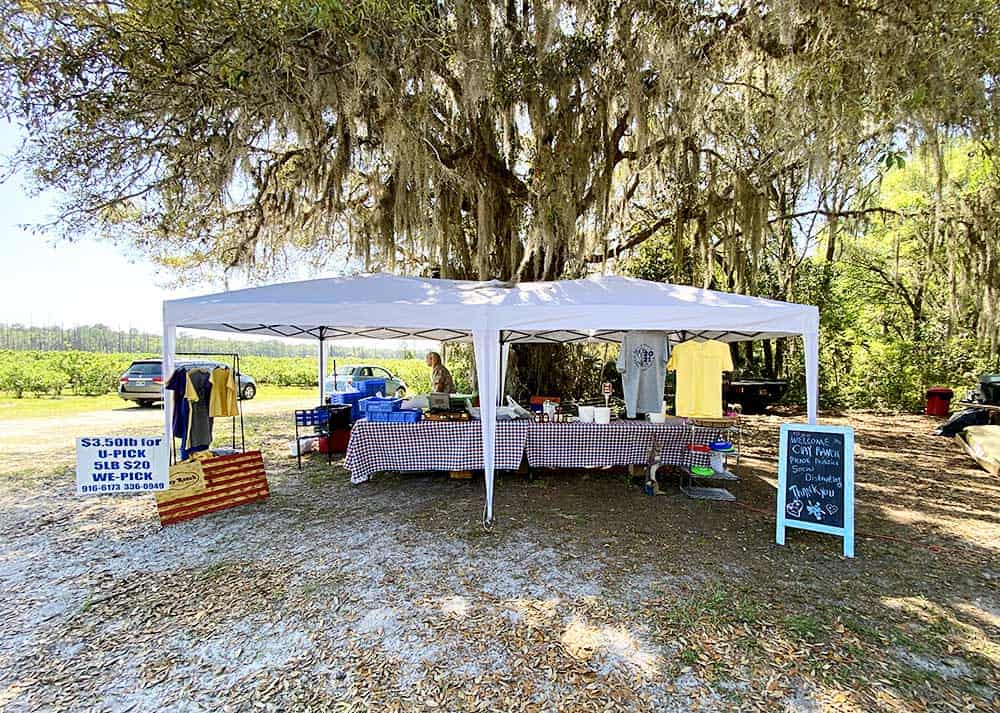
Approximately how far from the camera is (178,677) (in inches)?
88.0

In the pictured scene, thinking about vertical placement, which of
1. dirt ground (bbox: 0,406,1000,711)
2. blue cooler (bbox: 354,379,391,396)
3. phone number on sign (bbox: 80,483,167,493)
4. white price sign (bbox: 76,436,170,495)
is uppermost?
blue cooler (bbox: 354,379,391,396)

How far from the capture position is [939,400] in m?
11.0

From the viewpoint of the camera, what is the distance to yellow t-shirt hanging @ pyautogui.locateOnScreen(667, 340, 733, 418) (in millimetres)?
4871

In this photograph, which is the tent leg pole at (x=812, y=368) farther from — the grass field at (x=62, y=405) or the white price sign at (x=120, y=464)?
the grass field at (x=62, y=405)

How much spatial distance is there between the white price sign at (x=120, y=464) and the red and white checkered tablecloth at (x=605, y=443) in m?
3.08

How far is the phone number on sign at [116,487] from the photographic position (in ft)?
12.8

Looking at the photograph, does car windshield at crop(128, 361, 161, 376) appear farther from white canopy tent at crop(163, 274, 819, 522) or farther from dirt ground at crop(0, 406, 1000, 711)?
white canopy tent at crop(163, 274, 819, 522)

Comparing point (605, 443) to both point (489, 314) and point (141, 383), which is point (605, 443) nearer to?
point (489, 314)

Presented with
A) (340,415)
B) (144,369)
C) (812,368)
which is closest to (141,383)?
(144,369)

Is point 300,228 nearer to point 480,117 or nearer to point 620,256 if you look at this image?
point 480,117

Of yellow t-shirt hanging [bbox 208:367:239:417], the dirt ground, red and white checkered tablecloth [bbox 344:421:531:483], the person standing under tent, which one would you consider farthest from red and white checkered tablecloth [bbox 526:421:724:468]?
yellow t-shirt hanging [bbox 208:367:239:417]

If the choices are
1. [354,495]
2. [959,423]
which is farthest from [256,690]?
[959,423]

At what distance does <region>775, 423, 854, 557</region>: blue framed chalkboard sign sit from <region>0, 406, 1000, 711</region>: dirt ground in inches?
7.5

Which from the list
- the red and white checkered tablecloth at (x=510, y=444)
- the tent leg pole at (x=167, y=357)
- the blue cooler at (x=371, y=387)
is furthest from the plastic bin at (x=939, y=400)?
the tent leg pole at (x=167, y=357)
